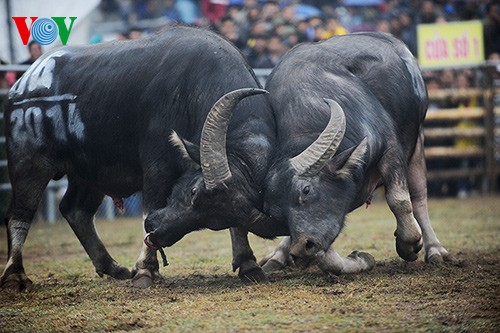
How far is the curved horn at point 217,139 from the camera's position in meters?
5.99

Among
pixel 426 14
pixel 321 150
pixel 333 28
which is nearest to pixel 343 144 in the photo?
pixel 321 150

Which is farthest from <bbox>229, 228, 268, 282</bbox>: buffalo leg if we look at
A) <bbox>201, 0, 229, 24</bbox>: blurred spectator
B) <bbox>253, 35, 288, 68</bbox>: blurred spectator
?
<bbox>201, 0, 229, 24</bbox>: blurred spectator

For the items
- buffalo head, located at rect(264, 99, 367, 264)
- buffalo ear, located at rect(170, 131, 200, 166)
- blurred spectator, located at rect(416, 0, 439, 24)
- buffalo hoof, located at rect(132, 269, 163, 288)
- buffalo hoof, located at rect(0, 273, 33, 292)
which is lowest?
blurred spectator, located at rect(416, 0, 439, 24)

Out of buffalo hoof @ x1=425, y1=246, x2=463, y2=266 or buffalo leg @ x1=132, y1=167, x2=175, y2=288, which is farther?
buffalo hoof @ x1=425, y1=246, x2=463, y2=266

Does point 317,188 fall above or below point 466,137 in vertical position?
above

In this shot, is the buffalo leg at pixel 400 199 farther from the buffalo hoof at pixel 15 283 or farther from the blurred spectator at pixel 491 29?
the blurred spectator at pixel 491 29

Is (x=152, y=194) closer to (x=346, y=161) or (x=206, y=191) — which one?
(x=206, y=191)

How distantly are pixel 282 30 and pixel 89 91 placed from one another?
6.91m

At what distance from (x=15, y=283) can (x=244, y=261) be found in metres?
1.61

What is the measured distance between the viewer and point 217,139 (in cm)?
602

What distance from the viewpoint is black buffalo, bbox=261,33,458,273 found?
5.98 metres

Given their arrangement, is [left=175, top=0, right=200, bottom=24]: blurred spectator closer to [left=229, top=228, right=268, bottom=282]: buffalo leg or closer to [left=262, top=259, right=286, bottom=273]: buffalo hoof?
[left=262, top=259, right=286, bottom=273]: buffalo hoof

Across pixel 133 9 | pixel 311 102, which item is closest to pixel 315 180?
pixel 311 102

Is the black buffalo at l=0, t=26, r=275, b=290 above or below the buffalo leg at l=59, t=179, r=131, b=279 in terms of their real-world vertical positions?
above
